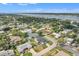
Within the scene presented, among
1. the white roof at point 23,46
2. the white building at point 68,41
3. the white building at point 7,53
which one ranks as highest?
the white building at point 68,41

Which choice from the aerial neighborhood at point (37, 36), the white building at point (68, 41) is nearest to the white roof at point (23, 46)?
the aerial neighborhood at point (37, 36)

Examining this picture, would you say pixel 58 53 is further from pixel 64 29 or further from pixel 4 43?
pixel 4 43

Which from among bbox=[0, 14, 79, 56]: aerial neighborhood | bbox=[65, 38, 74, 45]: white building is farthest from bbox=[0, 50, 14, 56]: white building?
bbox=[65, 38, 74, 45]: white building

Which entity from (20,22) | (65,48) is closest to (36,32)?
(20,22)

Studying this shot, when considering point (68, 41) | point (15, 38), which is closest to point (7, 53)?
point (15, 38)

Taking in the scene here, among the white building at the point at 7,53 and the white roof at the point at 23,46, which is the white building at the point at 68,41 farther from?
the white building at the point at 7,53

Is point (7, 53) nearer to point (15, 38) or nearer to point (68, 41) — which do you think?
point (15, 38)

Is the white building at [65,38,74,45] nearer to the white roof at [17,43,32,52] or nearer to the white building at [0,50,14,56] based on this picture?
the white roof at [17,43,32,52]

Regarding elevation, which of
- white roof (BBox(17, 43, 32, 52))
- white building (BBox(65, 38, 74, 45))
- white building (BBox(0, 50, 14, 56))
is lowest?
white building (BBox(0, 50, 14, 56))

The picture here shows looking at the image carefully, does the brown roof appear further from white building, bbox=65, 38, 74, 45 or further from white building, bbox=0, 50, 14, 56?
white building, bbox=65, 38, 74, 45

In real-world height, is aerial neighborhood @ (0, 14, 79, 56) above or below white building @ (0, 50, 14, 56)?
above

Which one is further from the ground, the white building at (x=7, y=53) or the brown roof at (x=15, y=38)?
the brown roof at (x=15, y=38)

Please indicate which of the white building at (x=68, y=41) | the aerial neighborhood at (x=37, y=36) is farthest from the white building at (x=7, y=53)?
the white building at (x=68, y=41)
